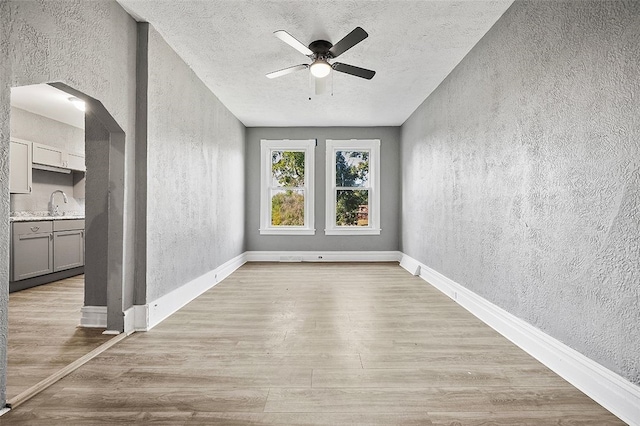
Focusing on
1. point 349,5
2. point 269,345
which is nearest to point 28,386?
point 269,345

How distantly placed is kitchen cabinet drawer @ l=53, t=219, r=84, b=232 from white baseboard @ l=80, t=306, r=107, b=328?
2.49 meters

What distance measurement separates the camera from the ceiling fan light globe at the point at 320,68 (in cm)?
329

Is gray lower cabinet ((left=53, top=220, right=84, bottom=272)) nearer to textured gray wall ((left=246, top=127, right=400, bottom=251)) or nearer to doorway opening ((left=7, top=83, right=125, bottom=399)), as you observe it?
doorway opening ((left=7, top=83, right=125, bottom=399))

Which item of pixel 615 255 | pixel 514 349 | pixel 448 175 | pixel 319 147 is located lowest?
pixel 514 349

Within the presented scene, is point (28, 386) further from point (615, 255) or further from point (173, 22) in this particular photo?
point (615, 255)

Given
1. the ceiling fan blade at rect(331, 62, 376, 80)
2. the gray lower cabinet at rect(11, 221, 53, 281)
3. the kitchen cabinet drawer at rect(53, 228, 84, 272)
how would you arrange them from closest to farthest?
the ceiling fan blade at rect(331, 62, 376, 80)
the gray lower cabinet at rect(11, 221, 53, 281)
the kitchen cabinet drawer at rect(53, 228, 84, 272)

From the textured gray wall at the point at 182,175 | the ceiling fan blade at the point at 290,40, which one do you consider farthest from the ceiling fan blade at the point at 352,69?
the textured gray wall at the point at 182,175

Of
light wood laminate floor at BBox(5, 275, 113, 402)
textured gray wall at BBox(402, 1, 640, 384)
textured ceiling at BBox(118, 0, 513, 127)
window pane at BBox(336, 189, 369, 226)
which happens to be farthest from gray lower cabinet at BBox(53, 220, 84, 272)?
textured gray wall at BBox(402, 1, 640, 384)

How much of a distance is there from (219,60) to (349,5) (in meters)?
1.65

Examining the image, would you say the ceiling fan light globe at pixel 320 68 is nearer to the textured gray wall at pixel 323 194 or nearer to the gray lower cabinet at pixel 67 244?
the textured gray wall at pixel 323 194

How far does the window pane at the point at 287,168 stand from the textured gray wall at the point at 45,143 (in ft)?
11.4

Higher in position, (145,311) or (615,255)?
(615,255)

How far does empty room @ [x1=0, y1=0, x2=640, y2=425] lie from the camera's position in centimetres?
174

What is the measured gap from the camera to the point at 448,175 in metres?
4.11
